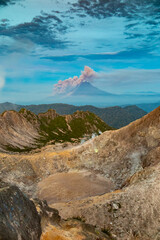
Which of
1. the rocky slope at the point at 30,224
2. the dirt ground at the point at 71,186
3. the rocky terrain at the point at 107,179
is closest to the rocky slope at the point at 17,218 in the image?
the rocky slope at the point at 30,224

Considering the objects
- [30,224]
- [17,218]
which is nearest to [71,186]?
[30,224]

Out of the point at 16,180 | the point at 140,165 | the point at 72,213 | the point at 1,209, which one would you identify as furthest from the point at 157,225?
the point at 16,180

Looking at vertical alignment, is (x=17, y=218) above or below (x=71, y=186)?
above

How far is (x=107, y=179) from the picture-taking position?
64500 mm

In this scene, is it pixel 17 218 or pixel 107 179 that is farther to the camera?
pixel 107 179

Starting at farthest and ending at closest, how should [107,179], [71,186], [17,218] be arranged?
[107,179] → [71,186] → [17,218]

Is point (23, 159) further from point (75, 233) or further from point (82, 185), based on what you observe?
point (75, 233)

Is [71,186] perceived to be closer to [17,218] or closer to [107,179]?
[107,179]

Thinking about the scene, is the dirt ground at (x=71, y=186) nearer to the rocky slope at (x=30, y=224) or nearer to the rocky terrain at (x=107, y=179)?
the rocky terrain at (x=107, y=179)

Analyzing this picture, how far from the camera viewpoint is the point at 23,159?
236 feet

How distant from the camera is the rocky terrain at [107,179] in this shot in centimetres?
3347

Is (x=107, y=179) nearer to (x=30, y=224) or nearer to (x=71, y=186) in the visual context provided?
(x=71, y=186)

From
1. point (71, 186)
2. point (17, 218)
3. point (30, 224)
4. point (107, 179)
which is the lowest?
point (71, 186)

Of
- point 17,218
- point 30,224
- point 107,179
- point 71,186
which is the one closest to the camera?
point 17,218
